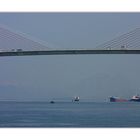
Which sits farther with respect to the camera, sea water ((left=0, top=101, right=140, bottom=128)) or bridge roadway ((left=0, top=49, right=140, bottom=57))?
bridge roadway ((left=0, top=49, right=140, bottom=57))

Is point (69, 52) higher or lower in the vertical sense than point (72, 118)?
higher

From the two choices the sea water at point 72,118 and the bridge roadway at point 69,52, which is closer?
the sea water at point 72,118

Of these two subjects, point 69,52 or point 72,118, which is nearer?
point 69,52

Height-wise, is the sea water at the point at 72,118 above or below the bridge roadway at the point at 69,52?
below

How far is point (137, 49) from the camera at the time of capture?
14.7 m

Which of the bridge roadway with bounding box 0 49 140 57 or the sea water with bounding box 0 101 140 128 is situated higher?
the bridge roadway with bounding box 0 49 140 57
